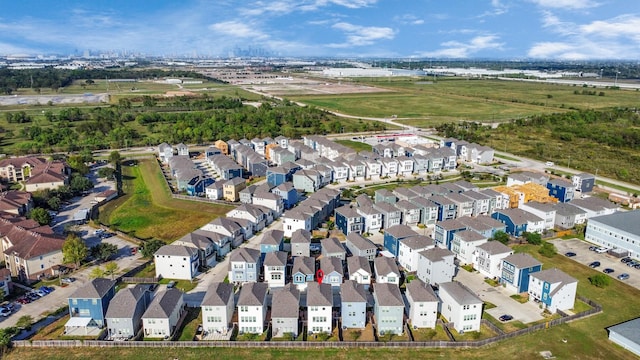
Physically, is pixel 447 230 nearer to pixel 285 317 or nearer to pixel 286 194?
pixel 286 194

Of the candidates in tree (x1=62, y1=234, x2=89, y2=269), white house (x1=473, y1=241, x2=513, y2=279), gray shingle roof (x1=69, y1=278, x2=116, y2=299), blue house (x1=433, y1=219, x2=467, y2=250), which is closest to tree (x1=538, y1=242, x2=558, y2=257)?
white house (x1=473, y1=241, x2=513, y2=279)

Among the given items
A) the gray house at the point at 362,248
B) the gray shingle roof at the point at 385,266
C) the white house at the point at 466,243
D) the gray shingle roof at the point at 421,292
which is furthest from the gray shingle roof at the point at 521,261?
the gray house at the point at 362,248

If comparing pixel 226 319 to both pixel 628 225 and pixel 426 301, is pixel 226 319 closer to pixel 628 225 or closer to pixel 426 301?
pixel 426 301

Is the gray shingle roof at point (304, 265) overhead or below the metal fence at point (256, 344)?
overhead

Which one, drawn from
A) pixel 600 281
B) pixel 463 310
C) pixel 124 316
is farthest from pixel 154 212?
pixel 600 281

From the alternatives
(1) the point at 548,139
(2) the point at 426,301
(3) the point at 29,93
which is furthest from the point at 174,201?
(3) the point at 29,93

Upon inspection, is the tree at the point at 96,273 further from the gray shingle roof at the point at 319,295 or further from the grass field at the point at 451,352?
the gray shingle roof at the point at 319,295
